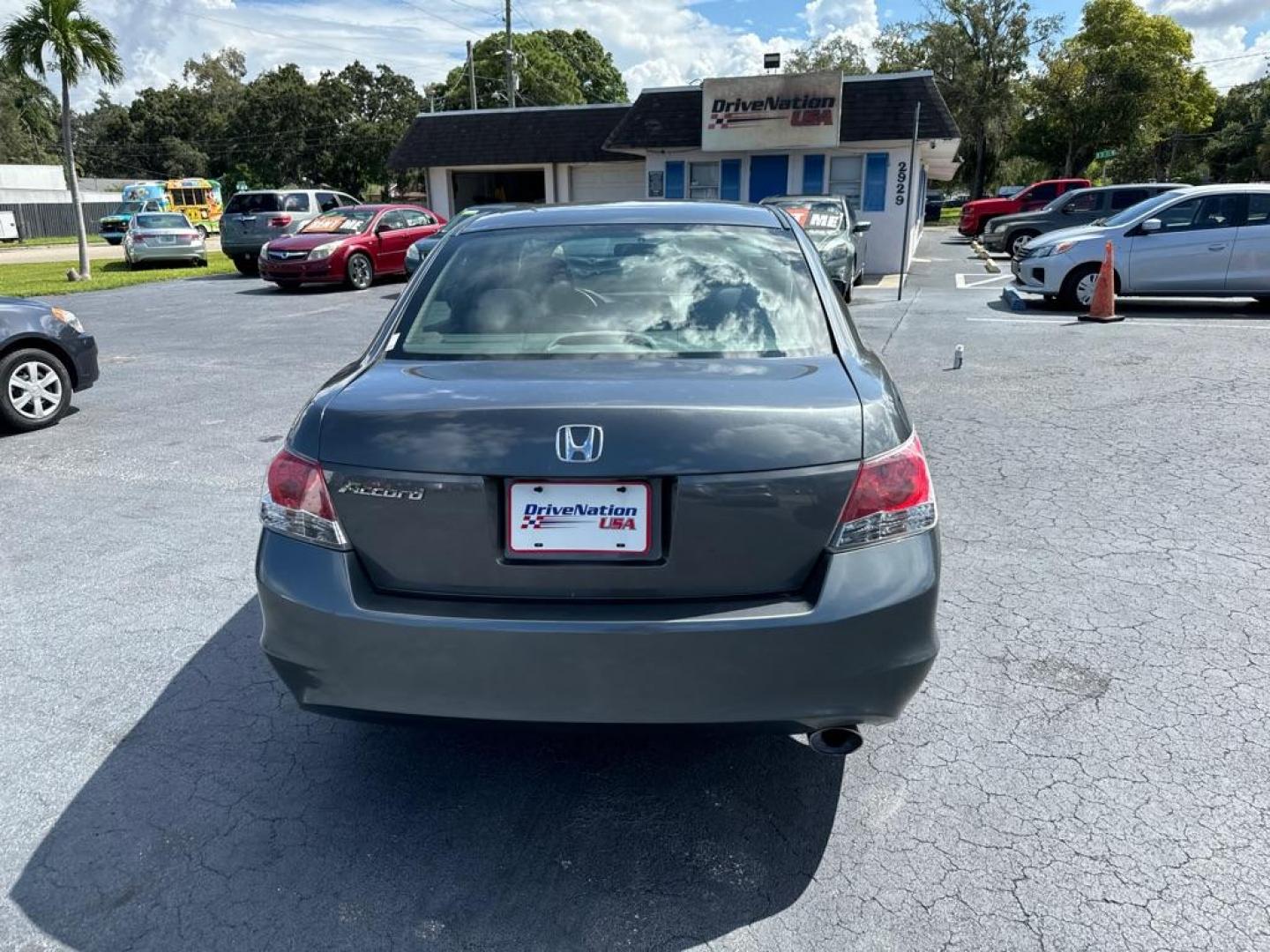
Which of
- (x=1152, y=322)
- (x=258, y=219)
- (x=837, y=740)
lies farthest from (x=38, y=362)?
(x=258, y=219)

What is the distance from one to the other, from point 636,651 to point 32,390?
22.5 feet

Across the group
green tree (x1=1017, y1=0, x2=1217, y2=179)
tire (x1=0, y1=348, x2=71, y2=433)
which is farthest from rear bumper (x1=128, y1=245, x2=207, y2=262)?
green tree (x1=1017, y1=0, x2=1217, y2=179)

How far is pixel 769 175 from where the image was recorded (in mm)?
21375

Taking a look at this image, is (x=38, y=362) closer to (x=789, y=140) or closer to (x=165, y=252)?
(x=789, y=140)

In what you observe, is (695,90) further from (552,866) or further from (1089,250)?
(552,866)

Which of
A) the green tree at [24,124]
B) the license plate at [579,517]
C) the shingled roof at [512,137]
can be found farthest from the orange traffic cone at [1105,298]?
the green tree at [24,124]

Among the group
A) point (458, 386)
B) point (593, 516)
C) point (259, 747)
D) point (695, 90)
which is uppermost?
point (695, 90)

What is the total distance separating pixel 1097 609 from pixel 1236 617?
1.76 ft

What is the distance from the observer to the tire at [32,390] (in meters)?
6.82

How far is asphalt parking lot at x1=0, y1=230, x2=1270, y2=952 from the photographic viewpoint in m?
2.22

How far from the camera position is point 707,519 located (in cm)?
215

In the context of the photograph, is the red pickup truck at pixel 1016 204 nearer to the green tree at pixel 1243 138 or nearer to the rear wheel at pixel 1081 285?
the rear wheel at pixel 1081 285

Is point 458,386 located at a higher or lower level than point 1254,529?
higher

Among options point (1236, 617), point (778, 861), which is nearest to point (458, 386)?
point (778, 861)
